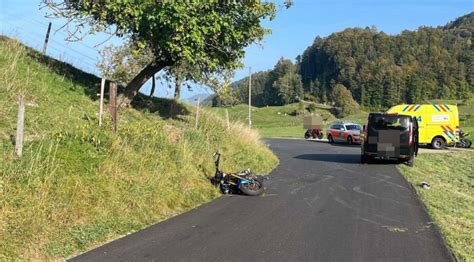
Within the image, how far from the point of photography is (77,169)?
7.89 meters

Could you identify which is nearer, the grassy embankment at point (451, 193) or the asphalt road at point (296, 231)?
the asphalt road at point (296, 231)

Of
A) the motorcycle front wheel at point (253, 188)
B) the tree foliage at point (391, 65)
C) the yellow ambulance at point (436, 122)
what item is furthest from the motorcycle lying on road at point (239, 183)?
the tree foliage at point (391, 65)

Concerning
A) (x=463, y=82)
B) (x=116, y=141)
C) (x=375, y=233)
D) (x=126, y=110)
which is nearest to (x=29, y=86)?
(x=126, y=110)

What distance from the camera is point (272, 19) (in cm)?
1447

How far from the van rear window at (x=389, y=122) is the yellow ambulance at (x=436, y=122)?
10220 millimetres

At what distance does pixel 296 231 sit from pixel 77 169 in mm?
3694

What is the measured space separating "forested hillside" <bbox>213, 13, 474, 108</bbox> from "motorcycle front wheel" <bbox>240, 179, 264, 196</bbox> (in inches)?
4566

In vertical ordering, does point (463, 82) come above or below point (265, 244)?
above

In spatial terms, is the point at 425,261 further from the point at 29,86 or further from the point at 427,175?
the point at 427,175

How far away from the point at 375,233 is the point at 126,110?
939cm

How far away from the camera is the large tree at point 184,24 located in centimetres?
1211

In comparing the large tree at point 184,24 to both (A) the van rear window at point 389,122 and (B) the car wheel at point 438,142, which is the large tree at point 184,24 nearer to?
(A) the van rear window at point 389,122

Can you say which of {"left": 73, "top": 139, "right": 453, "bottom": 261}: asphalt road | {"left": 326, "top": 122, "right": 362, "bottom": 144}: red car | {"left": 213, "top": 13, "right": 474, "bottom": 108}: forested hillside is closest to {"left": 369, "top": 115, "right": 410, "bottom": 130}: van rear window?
{"left": 73, "top": 139, "right": 453, "bottom": 261}: asphalt road

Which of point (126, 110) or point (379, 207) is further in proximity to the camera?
point (126, 110)
